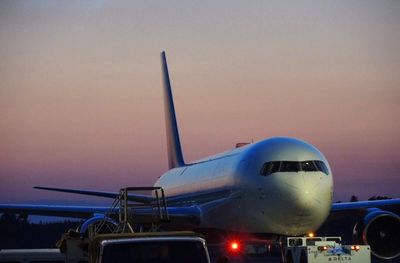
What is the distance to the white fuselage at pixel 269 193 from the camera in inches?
1150

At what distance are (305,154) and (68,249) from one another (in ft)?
50.3

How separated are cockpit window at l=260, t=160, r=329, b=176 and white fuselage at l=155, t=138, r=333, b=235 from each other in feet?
0.37

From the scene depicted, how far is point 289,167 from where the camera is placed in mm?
29953

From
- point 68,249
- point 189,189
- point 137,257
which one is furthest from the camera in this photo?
point 189,189

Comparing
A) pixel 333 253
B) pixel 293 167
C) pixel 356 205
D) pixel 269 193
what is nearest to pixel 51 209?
pixel 356 205

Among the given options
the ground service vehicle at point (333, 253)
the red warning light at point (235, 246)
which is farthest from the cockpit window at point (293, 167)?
the red warning light at point (235, 246)

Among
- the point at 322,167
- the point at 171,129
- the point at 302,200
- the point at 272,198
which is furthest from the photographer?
the point at 171,129

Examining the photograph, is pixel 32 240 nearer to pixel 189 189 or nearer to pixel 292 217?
pixel 189 189

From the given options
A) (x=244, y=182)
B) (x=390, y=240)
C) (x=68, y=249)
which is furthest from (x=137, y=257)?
(x=390, y=240)

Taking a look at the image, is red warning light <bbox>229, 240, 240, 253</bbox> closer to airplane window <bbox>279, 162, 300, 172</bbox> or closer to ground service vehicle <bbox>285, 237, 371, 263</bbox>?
airplane window <bbox>279, 162, 300, 172</bbox>

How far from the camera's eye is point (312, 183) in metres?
29.2

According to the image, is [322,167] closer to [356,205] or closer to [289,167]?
[289,167]

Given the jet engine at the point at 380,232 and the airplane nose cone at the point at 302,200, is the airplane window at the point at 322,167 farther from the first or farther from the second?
the jet engine at the point at 380,232

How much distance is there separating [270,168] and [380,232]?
22.7 feet
